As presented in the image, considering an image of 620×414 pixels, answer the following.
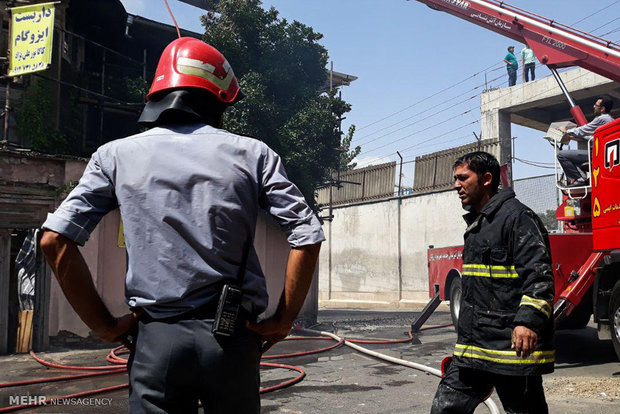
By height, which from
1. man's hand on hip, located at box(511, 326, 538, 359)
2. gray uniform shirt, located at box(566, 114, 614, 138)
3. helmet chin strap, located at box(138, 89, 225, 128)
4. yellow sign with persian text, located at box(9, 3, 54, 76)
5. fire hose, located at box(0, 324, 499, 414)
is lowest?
fire hose, located at box(0, 324, 499, 414)

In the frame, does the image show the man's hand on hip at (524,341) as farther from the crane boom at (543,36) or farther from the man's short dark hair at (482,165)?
the crane boom at (543,36)

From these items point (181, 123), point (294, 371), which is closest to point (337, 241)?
point (294, 371)

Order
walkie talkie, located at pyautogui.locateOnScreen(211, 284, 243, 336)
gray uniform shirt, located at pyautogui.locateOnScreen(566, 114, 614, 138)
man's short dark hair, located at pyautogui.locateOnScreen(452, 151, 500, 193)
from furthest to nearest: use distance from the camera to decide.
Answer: gray uniform shirt, located at pyautogui.locateOnScreen(566, 114, 614, 138) < man's short dark hair, located at pyautogui.locateOnScreen(452, 151, 500, 193) < walkie talkie, located at pyautogui.locateOnScreen(211, 284, 243, 336)

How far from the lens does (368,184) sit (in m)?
23.4

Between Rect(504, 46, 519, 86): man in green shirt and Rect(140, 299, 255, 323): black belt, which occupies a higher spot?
Rect(504, 46, 519, 86): man in green shirt

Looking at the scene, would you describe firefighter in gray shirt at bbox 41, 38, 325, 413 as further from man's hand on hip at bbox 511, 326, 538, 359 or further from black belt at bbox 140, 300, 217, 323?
man's hand on hip at bbox 511, 326, 538, 359

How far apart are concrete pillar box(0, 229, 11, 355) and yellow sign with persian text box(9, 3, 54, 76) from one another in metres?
3.75

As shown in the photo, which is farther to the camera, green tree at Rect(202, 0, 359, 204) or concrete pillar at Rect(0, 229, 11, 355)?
green tree at Rect(202, 0, 359, 204)

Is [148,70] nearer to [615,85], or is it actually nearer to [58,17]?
[58,17]

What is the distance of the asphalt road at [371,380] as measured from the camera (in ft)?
18.6

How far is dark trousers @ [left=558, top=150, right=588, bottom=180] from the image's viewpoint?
817 centimetres

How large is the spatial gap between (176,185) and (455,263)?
392 inches

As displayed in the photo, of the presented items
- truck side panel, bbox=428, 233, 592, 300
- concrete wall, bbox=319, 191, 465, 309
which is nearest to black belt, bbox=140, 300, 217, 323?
truck side panel, bbox=428, 233, 592, 300

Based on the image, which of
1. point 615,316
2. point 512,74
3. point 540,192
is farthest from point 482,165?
point 512,74
